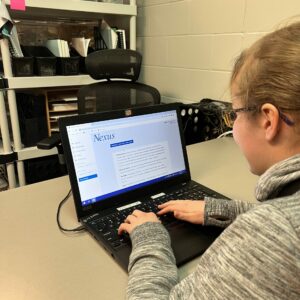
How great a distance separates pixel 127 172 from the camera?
895 millimetres

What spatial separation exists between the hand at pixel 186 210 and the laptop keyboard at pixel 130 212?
0.02 meters

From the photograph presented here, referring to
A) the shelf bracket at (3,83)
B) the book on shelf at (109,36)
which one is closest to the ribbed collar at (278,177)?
the shelf bracket at (3,83)

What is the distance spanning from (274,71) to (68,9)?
1.79m

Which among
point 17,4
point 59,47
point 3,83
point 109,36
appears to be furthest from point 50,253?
point 109,36

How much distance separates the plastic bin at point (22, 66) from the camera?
1886 mm

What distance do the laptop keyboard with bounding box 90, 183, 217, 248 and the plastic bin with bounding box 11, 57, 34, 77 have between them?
142 cm

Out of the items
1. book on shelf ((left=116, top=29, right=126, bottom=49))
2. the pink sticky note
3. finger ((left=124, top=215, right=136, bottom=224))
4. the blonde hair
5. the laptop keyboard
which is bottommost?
the laptop keyboard

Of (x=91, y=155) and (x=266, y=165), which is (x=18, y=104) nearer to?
(x=91, y=155)

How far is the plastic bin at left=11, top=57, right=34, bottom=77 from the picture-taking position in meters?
1.89

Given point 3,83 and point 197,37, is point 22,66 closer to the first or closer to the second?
point 3,83

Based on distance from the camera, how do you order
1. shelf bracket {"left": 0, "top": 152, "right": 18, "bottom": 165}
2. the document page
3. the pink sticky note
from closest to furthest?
the document page
the pink sticky note
shelf bracket {"left": 0, "top": 152, "right": 18, "bottom": 165}

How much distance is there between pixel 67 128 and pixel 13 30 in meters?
1.32

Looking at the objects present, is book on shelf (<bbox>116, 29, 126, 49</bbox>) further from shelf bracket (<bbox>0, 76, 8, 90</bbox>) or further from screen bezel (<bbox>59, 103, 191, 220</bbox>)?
screen bezel (<bbox>59, 103, 191, 220</bbox>)

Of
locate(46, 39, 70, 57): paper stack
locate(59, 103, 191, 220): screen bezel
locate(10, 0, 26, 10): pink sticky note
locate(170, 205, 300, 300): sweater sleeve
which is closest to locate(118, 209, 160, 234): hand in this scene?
locate(59, 103, 191, 220): screen bezel
